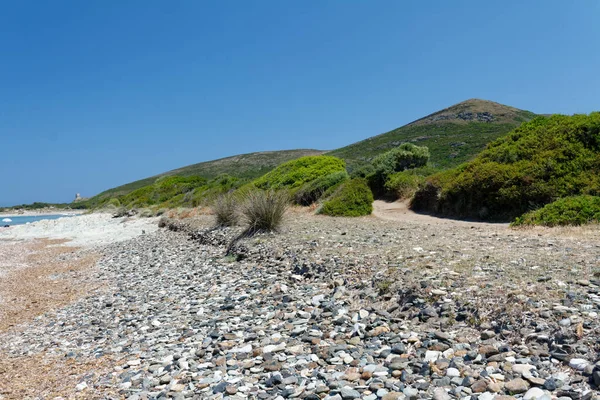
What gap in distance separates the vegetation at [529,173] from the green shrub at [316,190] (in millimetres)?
5843

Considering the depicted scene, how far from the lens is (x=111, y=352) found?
539cm

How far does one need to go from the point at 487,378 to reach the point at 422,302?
1.63 m

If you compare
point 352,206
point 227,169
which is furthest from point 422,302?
point 227,169

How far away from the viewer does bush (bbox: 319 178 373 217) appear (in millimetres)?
16178

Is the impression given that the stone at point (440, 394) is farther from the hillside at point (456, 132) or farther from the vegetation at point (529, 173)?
the hillside at point (456, 132)

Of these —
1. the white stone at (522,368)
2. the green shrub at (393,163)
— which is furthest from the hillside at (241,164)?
the white stone at (522,368)

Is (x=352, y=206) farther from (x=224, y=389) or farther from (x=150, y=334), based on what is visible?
(x=224, y=389)

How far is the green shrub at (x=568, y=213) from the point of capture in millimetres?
9969

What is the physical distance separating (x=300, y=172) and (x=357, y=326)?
22393 mm

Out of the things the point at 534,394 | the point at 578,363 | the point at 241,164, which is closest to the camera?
the point at 534,394

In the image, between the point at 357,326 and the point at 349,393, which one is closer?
the point at 349,393

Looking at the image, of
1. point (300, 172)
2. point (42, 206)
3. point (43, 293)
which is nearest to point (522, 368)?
point (43, 293)

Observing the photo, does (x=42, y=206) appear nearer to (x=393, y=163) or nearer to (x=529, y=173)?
(x=393, y=163)

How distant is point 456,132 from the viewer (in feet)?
175
